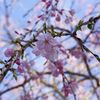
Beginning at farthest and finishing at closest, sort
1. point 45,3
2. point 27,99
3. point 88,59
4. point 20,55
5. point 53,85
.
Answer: point 53,85 < point 88,59 < point 27,99 < point 45,3 < point 20,55

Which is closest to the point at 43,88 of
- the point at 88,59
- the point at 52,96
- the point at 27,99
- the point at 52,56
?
the point at 52,96

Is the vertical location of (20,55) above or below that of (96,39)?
below

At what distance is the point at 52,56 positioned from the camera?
2.18m

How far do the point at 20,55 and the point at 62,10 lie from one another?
1300mm

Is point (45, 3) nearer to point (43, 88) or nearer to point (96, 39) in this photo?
point (96, 39)

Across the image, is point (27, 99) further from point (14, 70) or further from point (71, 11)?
point (14, 70)

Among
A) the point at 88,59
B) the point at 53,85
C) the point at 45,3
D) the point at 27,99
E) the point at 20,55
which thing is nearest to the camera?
the point at 20,55

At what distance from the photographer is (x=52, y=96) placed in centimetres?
859

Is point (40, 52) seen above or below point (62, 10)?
below

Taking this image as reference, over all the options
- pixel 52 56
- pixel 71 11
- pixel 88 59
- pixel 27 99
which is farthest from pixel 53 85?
pixel 52 56

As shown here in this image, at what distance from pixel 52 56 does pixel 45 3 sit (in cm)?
115

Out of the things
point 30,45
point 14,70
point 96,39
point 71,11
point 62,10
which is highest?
point 96,39

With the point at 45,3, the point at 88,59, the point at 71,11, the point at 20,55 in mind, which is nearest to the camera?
Answer: the point at 20,55

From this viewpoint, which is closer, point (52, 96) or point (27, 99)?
point (27, 99)
